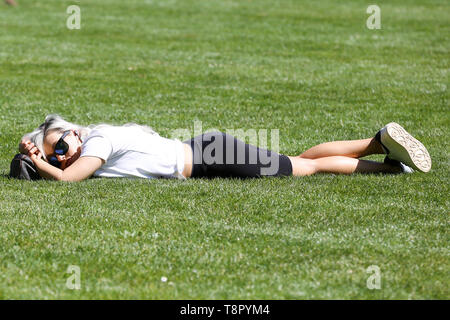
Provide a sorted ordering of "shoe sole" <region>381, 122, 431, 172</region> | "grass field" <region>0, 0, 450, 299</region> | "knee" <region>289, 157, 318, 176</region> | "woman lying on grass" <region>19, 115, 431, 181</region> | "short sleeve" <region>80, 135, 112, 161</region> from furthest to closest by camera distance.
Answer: "knee" <region>289, 157, 318, 176</region> → "shoe sole" <region>381, 122, 431, 172</region> → "woman lying on grass" <region>19, 115, 431, 181</region> → "short sleeve" <region>80, 135, 112, 161</region> → "grass field" <region>0, 0, 450, 299</region>

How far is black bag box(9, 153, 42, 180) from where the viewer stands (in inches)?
254

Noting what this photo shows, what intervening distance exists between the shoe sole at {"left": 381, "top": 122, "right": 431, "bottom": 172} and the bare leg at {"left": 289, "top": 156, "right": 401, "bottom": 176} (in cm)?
18

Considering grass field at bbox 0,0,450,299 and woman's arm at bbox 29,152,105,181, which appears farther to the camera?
woman's arm at bbox 29,152,105,181

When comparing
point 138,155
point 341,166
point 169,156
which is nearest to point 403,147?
point 341,166

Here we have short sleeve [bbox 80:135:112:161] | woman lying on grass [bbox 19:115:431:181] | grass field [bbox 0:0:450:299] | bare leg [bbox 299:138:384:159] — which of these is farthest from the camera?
bare leg [bbox 299:138:384:159]

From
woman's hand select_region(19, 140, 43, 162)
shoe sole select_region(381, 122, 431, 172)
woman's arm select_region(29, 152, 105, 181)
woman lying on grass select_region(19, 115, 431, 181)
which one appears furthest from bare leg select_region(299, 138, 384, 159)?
woman's hand select_region(19, 140, 43, 162)

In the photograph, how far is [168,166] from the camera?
6660 mm

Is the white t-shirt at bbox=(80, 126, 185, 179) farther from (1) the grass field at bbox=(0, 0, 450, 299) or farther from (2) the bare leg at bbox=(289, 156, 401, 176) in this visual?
(2) the bare leg at bbox=(289, 156, 401, 176)

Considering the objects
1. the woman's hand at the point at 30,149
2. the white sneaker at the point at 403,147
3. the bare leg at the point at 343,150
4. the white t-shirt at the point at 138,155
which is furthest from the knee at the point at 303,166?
the woman's hand at the point at 30,149

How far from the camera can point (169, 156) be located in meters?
6.64

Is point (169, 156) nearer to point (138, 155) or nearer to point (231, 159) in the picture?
point (138, 155)

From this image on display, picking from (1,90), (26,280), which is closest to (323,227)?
(26,280)

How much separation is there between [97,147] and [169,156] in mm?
710
